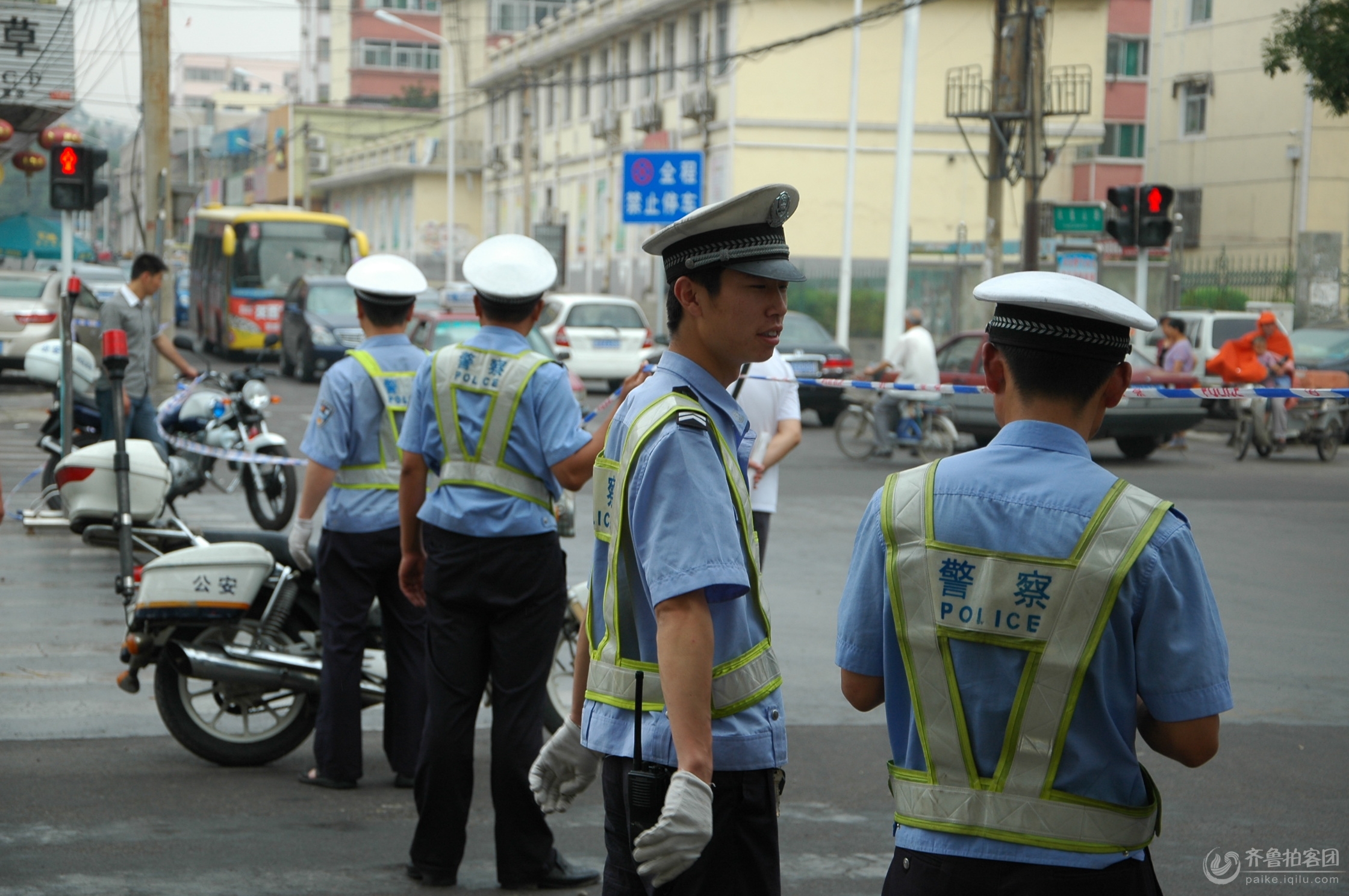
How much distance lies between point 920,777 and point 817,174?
37.9 m

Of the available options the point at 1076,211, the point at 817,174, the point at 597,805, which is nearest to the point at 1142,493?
the point at 597,805

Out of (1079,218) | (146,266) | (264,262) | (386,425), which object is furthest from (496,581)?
(264,262)

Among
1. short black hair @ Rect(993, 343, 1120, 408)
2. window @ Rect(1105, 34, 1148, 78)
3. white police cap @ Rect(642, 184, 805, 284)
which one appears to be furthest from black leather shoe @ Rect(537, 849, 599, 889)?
window @ Rect(1105, 34, 1148, 78)

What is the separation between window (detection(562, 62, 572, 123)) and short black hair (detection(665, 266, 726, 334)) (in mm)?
51714

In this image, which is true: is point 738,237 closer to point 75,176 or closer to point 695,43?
point 75,176

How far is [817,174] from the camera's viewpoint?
39.5 meters

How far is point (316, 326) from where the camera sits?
28.2 meters

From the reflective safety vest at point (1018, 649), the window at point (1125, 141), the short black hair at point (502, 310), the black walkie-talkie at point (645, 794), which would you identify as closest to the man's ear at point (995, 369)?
the reflective safety vest at point (1018, 649)

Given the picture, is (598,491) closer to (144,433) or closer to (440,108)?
(144,433)

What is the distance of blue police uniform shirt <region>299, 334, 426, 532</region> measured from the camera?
18.7ft

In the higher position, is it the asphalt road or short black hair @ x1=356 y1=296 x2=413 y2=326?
short black hair @ x1=356 y1=296 x2=413 y2=326

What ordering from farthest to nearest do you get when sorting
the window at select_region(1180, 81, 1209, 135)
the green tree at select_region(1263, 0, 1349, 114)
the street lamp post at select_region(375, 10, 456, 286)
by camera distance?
the street lamp post at select_region(375, 10, 456, 286) → the window at select_region(1180, 81, 1209, 135) → the green tree at select_region(1263, 0, 1349, 114)

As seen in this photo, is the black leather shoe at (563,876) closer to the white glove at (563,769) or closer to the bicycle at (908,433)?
the white glove at (563,769)

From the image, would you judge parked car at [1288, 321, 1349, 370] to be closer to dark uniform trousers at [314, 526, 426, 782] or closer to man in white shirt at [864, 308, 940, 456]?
man in white shirt at [864, 308, 940, 456]
